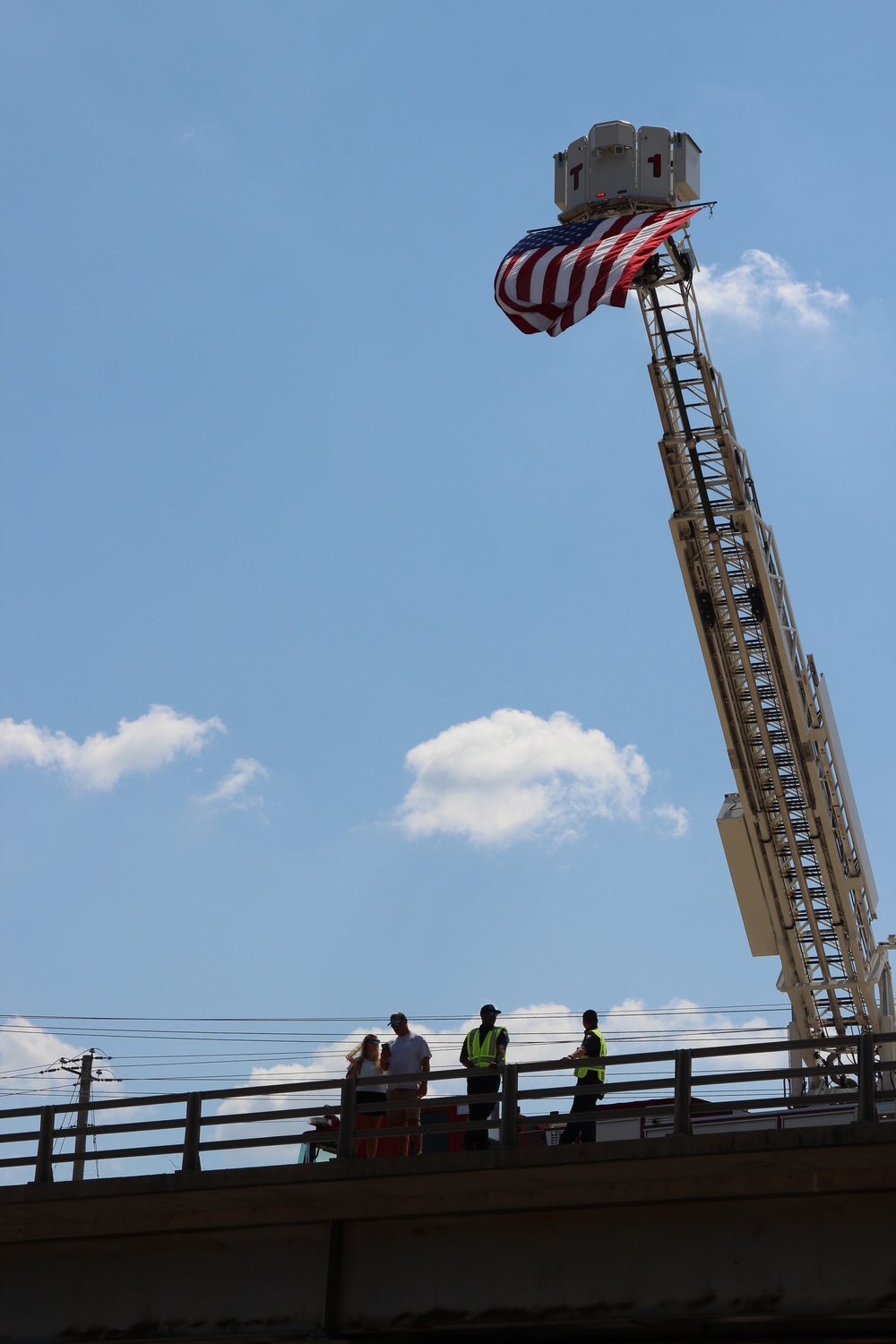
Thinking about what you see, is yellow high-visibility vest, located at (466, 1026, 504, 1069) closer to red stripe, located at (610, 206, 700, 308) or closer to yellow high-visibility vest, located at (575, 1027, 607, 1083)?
yellow high-visibility vest, located at (575, 1027, 607, 1083)

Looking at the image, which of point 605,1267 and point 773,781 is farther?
point 773,781

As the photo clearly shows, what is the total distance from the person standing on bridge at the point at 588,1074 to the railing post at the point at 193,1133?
3.58m

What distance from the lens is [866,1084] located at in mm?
13773

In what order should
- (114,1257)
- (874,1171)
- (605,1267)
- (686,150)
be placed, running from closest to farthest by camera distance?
(874,1171), (605,1267), (114,1257), (686,150)

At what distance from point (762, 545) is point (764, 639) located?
1.40 metres

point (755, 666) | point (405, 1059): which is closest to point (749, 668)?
point (755, 666)

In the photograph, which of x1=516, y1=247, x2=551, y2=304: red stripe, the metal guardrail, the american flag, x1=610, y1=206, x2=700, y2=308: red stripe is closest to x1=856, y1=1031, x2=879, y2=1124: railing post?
the metal guardrail

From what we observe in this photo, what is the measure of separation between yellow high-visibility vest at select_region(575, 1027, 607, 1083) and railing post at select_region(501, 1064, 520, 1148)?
71 centimetres

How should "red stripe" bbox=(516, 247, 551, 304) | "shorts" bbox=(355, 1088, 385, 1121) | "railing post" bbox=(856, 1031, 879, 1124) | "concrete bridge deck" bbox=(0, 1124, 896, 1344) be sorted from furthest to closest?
"red stripe" bbox=(516, 247, 551, 304) < "shorts" bbox=(355, 1088, 385, 1121) < "concrete bridge deck" bbox=(0, 1124, 896, 1344) < "railing post" bbox=(856, 1031, 879, 1124)

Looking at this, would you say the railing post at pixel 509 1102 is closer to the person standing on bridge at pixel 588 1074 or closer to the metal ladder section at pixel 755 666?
the person standing on bridge at pixel 588 1074

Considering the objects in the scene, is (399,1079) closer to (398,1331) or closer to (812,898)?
(398,1331)

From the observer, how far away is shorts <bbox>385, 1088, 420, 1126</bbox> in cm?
1609

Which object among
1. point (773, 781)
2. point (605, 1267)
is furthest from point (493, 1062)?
point (773, 781)

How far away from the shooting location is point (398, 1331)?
15.7 m
